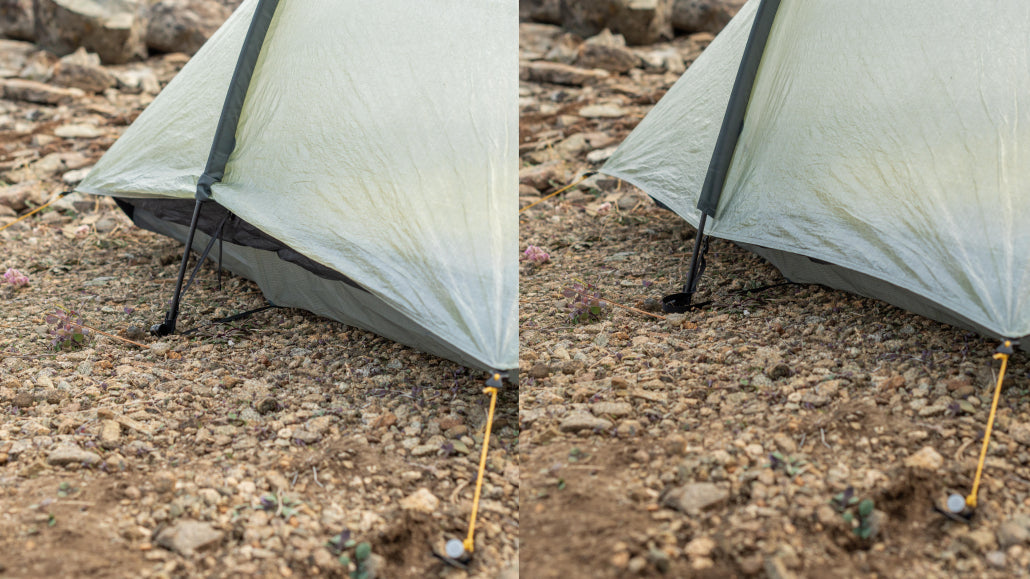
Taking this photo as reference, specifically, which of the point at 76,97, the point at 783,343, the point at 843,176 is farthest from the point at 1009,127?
the point at 76,97

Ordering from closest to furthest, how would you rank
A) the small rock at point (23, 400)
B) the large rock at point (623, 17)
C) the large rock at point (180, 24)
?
1. the small rock at point (23, 400)
2. the large rock at point (623, 17)
3. the large rock at point (180, 24)

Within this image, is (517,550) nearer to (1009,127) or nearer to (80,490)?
(80,490)

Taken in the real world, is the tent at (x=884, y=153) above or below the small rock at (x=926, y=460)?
above

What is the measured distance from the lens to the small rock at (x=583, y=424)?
115 inches

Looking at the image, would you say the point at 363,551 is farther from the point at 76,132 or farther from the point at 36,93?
the point at 36,93

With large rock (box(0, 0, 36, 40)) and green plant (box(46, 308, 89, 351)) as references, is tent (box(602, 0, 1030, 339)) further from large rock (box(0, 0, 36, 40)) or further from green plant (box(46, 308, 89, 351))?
large rock (box(0, 0, 36, 40))

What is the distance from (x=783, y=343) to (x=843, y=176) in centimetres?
74

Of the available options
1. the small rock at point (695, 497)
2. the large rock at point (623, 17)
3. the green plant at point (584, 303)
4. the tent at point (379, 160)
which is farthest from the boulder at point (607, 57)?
A: the small rock at point (695, 497)

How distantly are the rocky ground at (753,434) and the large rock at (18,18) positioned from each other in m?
8.80

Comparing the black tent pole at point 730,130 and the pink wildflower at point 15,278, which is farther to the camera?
the pink wildflower at point 15,278

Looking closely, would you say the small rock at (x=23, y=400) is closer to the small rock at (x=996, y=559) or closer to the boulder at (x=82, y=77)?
the small rock at (x=996, y=559)

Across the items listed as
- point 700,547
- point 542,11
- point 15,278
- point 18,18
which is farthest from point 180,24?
point 700,547

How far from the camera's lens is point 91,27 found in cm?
933

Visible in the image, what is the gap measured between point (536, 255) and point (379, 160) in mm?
1588
